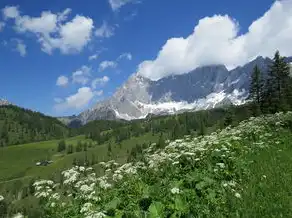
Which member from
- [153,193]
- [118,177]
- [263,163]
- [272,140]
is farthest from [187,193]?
[272,140]

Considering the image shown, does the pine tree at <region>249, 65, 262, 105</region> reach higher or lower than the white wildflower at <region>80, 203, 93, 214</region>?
higher

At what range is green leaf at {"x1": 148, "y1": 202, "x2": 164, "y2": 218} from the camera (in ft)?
30.7

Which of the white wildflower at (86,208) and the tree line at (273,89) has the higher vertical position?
the tree line at (273,89)

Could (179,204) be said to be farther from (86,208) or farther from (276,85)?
(276,85)

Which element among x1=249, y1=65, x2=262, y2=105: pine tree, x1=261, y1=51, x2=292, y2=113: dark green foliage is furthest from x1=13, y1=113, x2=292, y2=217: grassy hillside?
x1=249, y1=65, x2=262, y2=105: pine tree

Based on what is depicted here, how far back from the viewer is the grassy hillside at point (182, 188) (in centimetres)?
993

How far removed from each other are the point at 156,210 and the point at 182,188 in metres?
2.26

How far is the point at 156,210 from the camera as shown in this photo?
9484 millimetres

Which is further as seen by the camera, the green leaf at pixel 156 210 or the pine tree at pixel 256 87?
the pine tree at pixel 256 87

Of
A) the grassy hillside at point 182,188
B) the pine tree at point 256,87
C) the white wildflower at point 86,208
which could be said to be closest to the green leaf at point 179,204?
the grassy hillside at point 182,188

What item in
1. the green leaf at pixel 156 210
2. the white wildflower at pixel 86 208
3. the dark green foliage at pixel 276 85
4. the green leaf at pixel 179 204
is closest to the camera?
the green leaf at pixel 156 210

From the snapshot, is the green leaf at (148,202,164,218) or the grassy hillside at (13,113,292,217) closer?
the green leaf at (148,202,164,218)

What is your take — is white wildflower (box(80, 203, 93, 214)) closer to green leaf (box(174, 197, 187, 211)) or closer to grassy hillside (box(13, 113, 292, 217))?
grassy hillside (box(13, 113, 292, 217))

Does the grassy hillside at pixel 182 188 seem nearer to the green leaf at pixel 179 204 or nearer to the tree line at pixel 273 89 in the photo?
the green leaf at pixel 179 204
